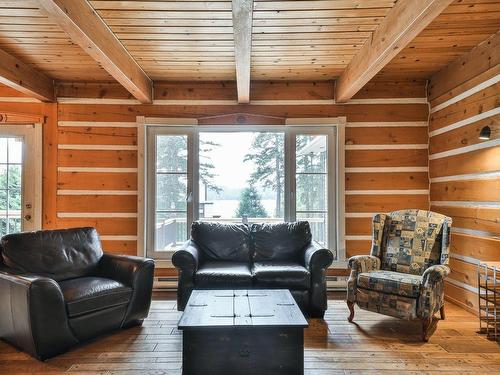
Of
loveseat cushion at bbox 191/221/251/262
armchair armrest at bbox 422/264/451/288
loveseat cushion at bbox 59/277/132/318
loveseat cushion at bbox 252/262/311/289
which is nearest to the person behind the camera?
loveseat cushion at bbox 59/277/132/318

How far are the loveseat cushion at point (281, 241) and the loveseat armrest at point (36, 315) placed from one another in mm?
1922

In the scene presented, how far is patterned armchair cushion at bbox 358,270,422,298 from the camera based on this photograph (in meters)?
2.76

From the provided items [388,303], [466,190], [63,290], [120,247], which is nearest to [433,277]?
[388,303]

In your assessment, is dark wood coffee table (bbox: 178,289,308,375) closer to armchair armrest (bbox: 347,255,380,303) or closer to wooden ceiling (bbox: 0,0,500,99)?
armchair armrest (bbox: 347,255,380,303)

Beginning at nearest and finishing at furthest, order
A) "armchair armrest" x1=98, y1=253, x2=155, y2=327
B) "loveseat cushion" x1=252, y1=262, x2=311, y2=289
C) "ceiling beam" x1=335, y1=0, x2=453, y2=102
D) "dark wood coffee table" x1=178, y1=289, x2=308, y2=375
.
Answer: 1. "dark wood coffee table" x1=178, y1=289, x2=308, y2=375
2. "ceiling beam" x1=335, y1=0, x2=453, y2=102
3. "armchair armrest" x1=98, y1=253, x2=155, y2=327
4. "loveseat cushion" x1=252, y1=262, x2=311, y2=289

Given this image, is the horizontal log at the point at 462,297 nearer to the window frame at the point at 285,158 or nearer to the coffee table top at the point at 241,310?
the window frame at the point at 285,158

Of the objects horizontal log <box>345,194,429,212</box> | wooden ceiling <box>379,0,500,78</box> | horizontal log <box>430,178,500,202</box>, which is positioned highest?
wooden ceiling <box>379,0,500,78</box>

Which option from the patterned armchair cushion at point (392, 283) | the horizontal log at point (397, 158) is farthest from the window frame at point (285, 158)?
the patterned armchair cushion at point (392, 283)

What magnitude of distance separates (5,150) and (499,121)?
5.36 metres

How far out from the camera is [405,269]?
3.24 metres

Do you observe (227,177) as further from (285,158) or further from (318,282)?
(318,282)

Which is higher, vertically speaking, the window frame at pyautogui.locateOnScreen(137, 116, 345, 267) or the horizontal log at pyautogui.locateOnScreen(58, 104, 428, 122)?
the horizontal log at pyautogui.locateOnScreen(58, 104, 428, 122)

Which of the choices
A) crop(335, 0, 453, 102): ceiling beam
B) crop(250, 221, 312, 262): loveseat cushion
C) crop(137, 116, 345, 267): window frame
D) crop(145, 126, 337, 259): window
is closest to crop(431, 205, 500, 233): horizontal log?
crop(137, 116, 345, 267): window frame

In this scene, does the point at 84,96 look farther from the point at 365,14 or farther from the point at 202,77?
the point at 365,14
